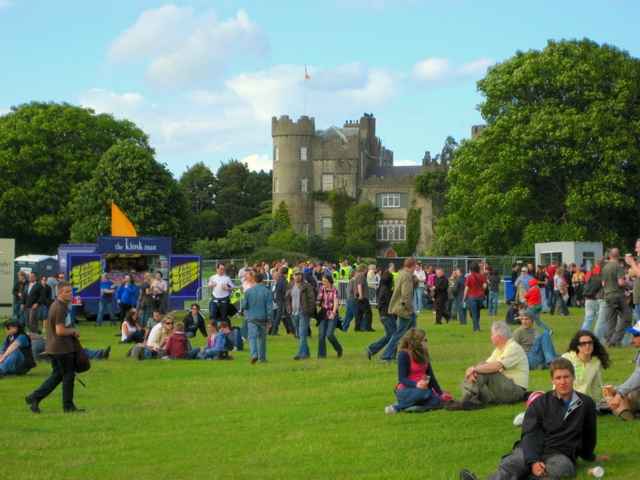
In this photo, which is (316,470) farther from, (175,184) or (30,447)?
(175,184)

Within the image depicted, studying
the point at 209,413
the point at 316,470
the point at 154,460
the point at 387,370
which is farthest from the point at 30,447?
the point at 387,370

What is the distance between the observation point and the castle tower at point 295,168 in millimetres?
101125

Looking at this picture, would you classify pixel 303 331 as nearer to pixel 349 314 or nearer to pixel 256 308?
pixel 256 308

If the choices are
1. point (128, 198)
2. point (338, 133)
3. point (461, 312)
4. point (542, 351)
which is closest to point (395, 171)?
point (338, 133)

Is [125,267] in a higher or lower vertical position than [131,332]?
higher

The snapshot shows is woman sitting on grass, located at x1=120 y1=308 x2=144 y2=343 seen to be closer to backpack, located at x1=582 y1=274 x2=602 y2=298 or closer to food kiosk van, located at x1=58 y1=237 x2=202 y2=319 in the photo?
food kiosk van, located at x1=58 y1=237 x2=202 y2=319

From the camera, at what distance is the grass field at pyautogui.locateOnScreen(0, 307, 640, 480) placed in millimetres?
9305

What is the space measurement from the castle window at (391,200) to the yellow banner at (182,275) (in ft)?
218

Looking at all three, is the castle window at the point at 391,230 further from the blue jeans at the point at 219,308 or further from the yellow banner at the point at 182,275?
the blue jeans at the point at 219,308

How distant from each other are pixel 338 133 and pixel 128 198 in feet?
157

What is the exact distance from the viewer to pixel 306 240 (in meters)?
87.9

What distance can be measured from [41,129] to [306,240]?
2959 cm

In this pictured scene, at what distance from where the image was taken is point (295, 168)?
10238 centimetres

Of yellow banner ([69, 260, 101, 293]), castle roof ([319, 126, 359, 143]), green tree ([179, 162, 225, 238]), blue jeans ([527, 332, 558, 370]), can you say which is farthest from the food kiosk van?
green tree ([179, 162, 225, 238])
